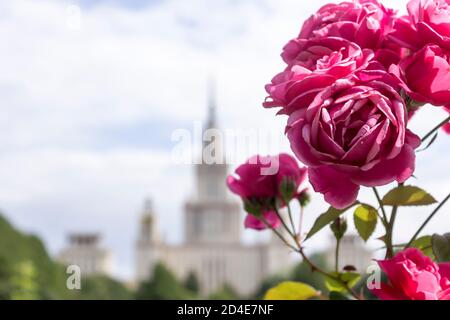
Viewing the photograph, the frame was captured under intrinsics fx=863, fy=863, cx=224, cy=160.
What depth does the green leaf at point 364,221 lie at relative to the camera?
919mm

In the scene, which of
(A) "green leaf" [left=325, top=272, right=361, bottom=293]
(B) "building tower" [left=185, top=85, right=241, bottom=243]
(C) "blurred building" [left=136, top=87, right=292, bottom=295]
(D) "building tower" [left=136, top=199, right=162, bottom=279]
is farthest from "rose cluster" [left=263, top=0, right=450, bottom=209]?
(B) "building tower" [left=185, top=85, right=241, bottom=243]

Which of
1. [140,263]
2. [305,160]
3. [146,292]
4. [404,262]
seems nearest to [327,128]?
[305,160]

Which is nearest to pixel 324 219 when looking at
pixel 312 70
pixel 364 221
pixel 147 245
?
pixel 364 221

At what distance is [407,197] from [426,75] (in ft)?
0.60

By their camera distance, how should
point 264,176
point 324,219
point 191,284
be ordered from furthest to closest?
1. point 191,284
2. point 264,176
3. point 324,219

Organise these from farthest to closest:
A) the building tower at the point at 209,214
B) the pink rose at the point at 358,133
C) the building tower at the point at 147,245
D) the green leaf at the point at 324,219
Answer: the building tower at the point at 209,214 → the building tower at the point at 147,245 → the green leaf at the point at 324,219 → the pink rose at the point at 358,133

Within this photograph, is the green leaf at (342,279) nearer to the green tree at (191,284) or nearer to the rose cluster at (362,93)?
the rose cluster at (362,93)

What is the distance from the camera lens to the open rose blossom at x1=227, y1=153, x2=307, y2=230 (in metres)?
0.98

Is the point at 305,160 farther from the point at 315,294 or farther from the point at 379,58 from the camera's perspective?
the point at 315,294

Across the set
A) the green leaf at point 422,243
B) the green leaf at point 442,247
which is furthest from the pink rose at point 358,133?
the green leaf at point 422,243

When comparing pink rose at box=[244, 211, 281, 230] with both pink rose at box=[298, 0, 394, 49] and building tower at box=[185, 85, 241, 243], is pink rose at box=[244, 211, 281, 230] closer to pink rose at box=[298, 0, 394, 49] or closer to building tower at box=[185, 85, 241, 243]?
pink rose at box=[298, 0, 394, 49]

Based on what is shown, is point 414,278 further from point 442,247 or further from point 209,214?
point 209,214

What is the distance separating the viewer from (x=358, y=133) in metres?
0.67

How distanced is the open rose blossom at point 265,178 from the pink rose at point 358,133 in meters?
0.28
